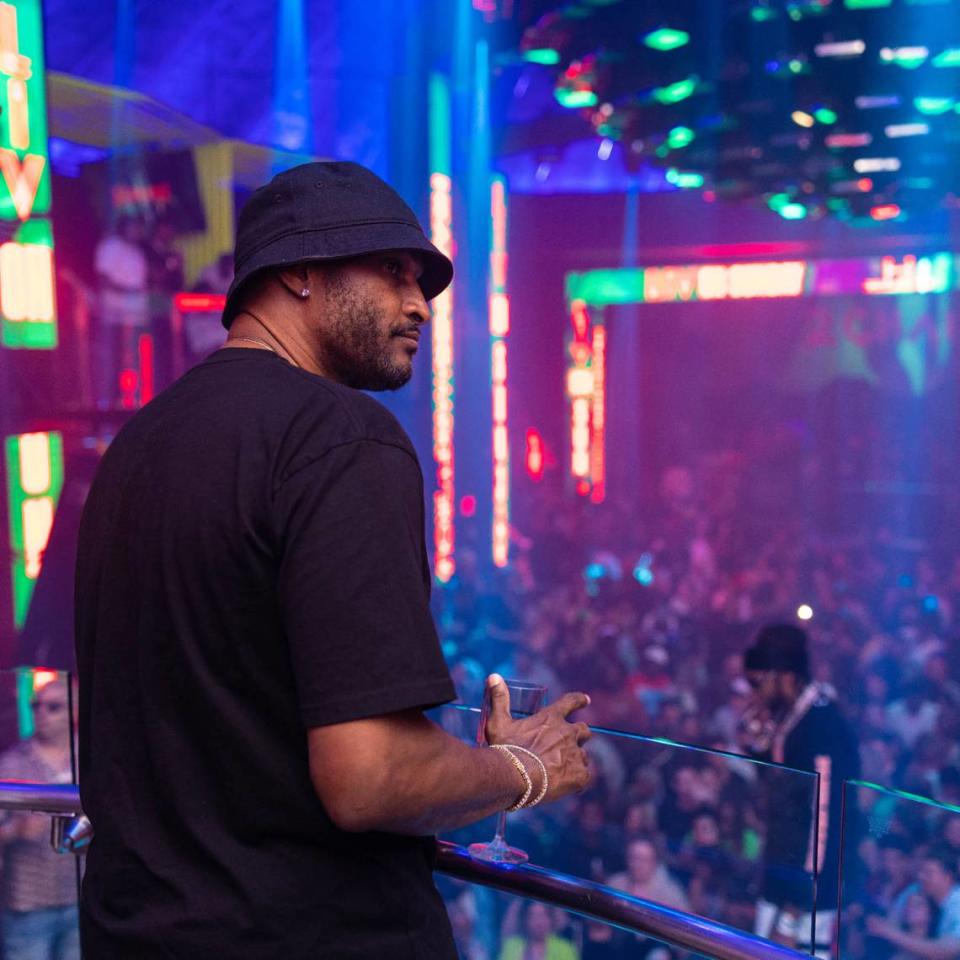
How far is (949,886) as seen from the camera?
4.77 feet

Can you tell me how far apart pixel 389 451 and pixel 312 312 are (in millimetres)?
193

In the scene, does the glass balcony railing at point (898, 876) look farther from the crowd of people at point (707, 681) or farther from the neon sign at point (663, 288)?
the neon sign at point (663, 288)

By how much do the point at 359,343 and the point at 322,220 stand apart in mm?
114

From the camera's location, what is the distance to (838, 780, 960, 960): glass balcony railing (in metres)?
1.14

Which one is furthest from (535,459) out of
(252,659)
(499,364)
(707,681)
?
(252,659)

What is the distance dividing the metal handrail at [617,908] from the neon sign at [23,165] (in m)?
5.37

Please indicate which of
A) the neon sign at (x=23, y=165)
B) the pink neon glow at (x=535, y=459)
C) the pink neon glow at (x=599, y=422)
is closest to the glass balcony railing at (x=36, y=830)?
the neon sign at (x=23, y=165)

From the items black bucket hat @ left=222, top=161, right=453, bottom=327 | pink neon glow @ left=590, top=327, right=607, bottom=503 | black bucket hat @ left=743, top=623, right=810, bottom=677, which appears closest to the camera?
black bucket hat @ left=222, top=161, right=453, bottom=327

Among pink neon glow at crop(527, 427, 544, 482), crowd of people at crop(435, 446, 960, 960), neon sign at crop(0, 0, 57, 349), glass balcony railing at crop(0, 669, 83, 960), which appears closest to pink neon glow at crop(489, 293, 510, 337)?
pink neon glow at crop(527, 427, 544, 482)

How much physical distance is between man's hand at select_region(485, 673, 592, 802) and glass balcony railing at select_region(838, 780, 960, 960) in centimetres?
33

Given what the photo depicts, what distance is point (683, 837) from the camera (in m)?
2.30

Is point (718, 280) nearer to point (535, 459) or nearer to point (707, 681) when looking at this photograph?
point (535, 459)

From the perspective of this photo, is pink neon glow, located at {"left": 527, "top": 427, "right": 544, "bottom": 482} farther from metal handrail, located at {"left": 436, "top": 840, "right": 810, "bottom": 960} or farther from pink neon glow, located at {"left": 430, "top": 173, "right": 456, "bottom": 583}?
metal handrail, located at {"left": 436, "top": 840, "right": 810, "bottom": 960}

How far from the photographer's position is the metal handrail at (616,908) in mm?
1073
